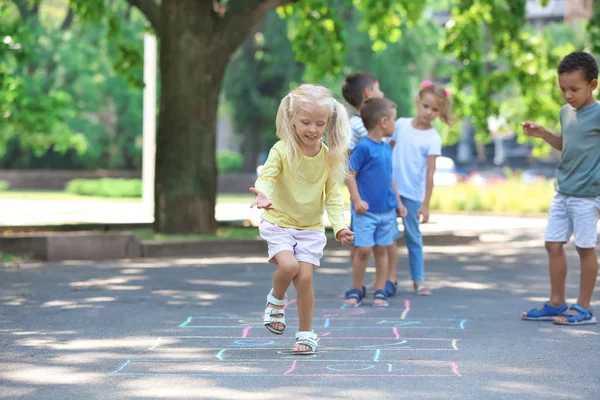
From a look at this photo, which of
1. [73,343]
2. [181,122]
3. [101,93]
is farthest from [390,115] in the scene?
[101,93]

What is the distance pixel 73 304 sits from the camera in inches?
356

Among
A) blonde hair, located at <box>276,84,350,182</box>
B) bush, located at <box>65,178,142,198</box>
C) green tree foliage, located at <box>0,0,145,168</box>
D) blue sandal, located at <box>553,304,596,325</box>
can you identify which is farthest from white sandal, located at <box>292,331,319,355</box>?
bush, located at <box>65,178,142,198</box>

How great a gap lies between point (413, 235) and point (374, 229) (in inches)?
35.8

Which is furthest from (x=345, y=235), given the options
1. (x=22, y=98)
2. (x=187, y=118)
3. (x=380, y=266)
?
(x=22, y=98)

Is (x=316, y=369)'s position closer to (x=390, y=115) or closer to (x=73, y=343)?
(x=73, y=343)

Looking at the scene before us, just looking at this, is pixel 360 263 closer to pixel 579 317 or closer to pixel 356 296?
pixel 356 296

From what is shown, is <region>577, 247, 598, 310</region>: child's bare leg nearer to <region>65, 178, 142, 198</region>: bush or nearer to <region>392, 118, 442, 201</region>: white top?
<region>392, 118, 442, 201</region>: white top

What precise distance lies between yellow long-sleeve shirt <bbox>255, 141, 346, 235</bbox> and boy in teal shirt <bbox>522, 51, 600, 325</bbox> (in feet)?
6.21

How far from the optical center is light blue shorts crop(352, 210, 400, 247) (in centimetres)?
909

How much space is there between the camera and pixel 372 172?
9.10 m

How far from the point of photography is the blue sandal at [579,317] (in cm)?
793

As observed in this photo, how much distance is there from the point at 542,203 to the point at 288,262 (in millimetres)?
21814

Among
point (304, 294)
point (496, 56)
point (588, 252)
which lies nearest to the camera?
point (304, 294)

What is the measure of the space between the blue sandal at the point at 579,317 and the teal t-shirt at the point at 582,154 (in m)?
0.82
